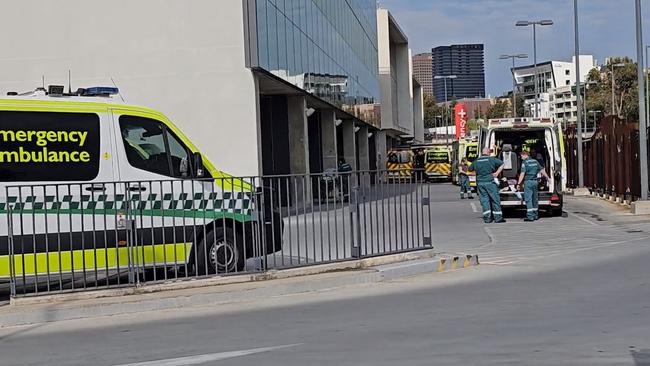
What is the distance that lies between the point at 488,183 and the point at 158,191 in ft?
40.1

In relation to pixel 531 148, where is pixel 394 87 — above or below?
above

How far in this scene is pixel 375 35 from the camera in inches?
2630

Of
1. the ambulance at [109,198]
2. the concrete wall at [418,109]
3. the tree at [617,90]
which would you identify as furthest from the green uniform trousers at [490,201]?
the concrete wall at [418,109]

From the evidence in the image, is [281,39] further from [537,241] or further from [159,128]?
[159,128]

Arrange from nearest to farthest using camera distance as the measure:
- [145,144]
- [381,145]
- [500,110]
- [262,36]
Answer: [145,144]
[262,36]
[381,145]
[500,110]

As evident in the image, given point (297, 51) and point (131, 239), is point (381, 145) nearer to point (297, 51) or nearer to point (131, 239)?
point (297, 51)

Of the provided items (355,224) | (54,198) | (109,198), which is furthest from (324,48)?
(54,198)

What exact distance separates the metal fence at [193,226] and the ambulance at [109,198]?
14mm

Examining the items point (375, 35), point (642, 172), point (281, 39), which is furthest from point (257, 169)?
point (375, 35)

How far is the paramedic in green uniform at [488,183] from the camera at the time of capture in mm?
20906

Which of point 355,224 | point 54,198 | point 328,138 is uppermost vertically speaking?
point 328,138

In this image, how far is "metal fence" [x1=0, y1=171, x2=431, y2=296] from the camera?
392 inches

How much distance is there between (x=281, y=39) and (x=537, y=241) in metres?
12.0

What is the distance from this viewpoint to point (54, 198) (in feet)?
32.7
